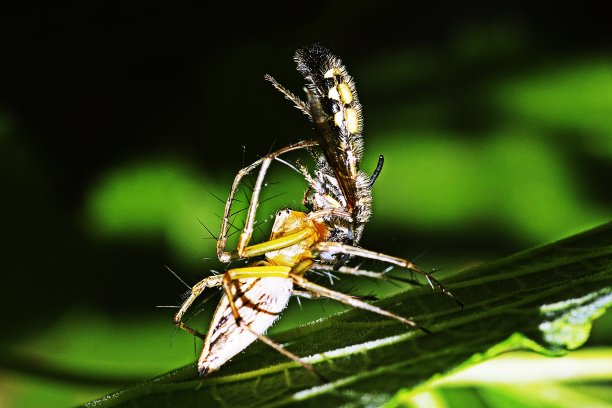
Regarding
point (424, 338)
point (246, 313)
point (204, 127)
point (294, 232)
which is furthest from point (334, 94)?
point (204, 127)

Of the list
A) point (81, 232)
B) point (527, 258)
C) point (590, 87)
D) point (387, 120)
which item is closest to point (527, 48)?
point (590, 87)

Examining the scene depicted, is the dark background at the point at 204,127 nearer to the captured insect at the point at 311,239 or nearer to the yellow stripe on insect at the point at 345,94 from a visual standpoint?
the captured insect at the point at 311,239

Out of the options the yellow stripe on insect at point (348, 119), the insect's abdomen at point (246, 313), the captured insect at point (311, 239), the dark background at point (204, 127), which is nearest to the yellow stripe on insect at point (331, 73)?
the captured insect at point (311, 239)

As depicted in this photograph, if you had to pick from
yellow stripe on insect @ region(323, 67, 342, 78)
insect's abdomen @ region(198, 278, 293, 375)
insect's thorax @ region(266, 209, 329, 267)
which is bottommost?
insect's abdomen @ region(198, 278, 293, 375)

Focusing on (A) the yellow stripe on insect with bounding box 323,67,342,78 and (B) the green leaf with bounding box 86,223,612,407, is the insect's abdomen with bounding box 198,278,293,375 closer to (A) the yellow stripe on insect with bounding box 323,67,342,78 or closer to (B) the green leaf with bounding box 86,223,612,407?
(B) the green leaf with bounding box 86,223,612,407

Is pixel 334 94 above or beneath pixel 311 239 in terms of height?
above

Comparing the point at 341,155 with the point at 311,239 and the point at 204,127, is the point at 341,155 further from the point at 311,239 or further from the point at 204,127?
the point at 204,127

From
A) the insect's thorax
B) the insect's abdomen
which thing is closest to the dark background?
the insect's thorax
